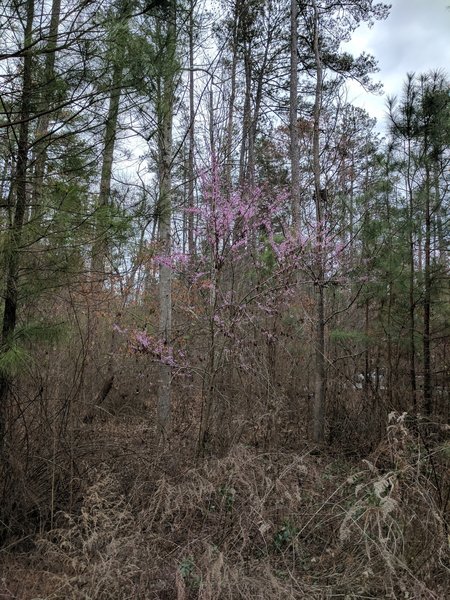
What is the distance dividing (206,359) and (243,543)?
2715 millimetres

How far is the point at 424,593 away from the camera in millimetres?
2557

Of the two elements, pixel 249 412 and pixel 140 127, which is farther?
pixel 249 412

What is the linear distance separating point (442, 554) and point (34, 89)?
4451mm

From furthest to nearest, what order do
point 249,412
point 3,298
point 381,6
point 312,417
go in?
point 381,6 < point 312,417 < point 249,412 < point 3,298

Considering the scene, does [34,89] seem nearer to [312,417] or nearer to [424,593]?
[424,593]

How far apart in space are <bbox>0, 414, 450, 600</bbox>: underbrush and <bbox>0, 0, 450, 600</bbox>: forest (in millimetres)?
26

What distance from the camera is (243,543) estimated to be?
3195mm

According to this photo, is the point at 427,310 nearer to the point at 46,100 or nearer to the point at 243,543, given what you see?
the point at 243,543

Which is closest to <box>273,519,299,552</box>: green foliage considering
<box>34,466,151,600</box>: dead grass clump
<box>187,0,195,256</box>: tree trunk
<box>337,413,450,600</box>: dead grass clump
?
<box>337,413,450,600</box>: dead grass clump

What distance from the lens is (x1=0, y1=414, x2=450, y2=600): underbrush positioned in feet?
8.95

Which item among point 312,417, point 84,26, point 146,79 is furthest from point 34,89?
point 312,417

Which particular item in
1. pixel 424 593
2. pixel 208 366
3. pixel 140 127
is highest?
pixel 140 127

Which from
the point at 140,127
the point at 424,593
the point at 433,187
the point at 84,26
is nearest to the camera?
the point at 424,593

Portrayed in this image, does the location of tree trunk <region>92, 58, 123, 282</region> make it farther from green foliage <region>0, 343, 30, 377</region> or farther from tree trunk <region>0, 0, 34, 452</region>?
green foliage <region>0, 343, 30, 377</region>
